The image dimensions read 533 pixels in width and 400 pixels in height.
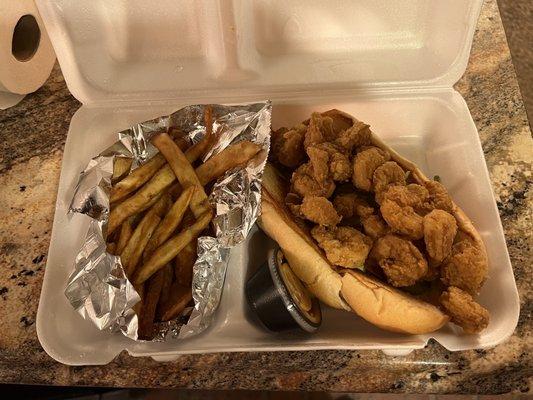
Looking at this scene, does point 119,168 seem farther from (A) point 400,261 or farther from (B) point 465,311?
(B) point 465,311

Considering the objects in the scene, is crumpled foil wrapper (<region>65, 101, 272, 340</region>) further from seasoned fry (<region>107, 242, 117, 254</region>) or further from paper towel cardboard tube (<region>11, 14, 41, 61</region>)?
paper towel cardboard tube (<region>11, 14, 41, 61</region>)

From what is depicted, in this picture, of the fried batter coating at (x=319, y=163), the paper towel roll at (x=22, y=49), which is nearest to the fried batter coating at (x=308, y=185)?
the fried batter coating at (x=319, y=163)

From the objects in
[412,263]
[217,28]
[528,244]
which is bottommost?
[528,244]

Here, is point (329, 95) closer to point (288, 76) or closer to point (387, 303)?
point (288, 76)

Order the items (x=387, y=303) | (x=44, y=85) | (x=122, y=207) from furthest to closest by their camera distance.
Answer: (x=44, y=85) → (x=122, y=207) → (x=387, y=303)

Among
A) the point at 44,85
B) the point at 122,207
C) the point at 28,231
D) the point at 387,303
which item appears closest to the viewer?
the point at 387,303

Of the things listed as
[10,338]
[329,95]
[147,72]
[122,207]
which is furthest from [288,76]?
[10,338]

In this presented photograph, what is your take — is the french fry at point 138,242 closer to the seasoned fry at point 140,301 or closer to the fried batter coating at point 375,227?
the seasoned fry at point 140,301
